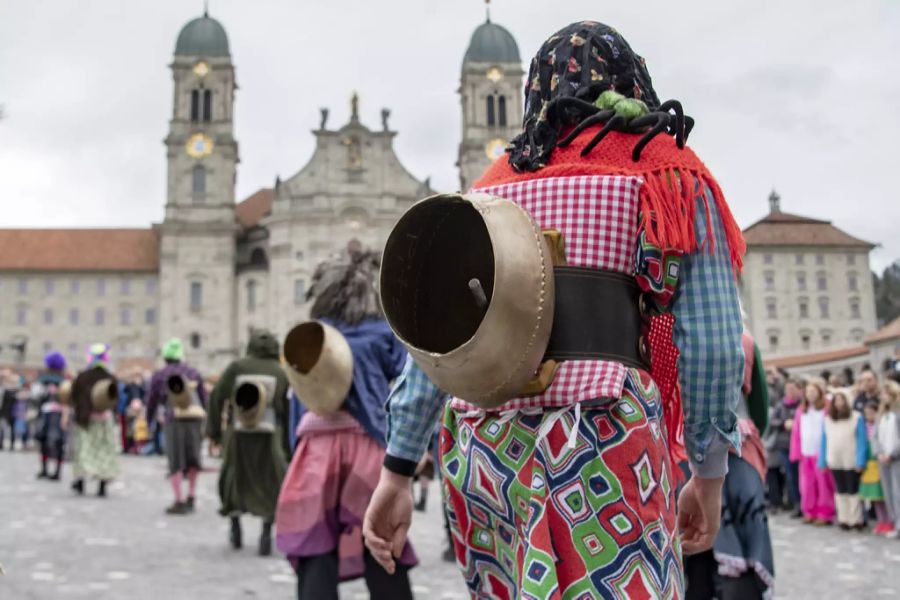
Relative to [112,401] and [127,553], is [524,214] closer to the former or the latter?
[127,553]

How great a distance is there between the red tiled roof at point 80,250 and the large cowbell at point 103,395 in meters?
57.2

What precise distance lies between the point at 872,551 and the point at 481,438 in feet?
25.3

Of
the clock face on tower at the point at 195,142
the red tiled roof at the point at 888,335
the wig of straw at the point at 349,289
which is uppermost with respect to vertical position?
the clock face on tower at the point at 195,142

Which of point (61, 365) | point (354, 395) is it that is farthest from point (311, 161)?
point (354, 395)

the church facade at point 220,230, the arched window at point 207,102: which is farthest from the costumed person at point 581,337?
the arched window at point 207,102

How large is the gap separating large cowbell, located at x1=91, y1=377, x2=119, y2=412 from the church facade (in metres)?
45.5

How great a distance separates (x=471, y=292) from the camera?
6.68 ft

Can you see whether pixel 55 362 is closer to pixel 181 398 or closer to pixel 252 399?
pixel 181 398

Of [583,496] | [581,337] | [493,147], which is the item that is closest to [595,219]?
[581,337]

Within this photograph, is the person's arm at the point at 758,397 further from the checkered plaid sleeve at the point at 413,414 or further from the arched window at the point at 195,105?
the arched window at the point at 195,105

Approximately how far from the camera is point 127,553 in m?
7.48

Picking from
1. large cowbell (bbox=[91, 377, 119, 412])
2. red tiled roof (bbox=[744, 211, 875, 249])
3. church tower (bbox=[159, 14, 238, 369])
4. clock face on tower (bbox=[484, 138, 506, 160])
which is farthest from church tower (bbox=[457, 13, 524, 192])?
large cowbell (bbox=[91, 377, 119, 412])

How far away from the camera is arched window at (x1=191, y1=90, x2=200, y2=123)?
63.5 meters

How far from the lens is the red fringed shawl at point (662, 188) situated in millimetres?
2012
